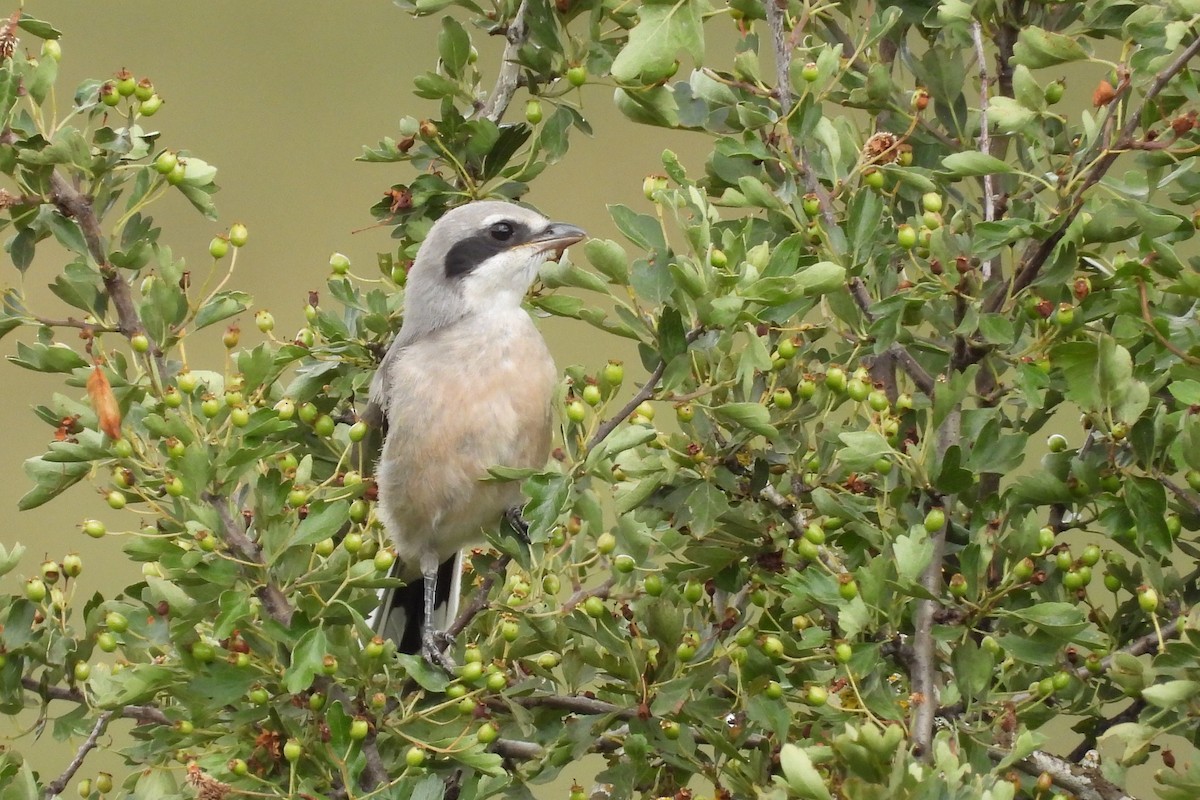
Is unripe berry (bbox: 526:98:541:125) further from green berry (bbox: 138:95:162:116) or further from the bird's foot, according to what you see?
the bird's foot

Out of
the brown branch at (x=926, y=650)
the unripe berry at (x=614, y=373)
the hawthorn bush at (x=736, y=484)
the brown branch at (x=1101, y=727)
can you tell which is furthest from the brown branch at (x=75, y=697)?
the brown branch at (x=1101, y=727)

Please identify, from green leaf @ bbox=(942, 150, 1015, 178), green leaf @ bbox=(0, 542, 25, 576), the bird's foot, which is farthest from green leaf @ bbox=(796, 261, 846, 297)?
green leaf @ bbox=(0, 542, 25, 576)

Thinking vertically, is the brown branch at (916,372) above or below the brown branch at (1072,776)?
above

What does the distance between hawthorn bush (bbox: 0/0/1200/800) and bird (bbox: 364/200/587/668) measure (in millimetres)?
606

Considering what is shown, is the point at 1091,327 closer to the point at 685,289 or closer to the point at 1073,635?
the point at 1073,635

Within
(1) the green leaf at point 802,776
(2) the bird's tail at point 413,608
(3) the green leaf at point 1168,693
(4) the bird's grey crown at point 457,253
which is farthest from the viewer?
(2) the bird's tail at point 413,608

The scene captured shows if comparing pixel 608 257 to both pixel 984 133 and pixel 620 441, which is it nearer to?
pixel 620 441

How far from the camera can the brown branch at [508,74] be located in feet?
8.00

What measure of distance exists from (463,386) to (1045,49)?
50.8 inches

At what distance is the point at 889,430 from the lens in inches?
75.4

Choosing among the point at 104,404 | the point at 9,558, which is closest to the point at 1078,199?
the point at 104,404

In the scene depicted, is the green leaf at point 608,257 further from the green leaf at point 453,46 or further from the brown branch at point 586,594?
the green leaf at point 453,46

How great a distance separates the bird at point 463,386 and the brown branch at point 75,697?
68 cm

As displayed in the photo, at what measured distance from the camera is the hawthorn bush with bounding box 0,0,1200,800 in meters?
1.81
